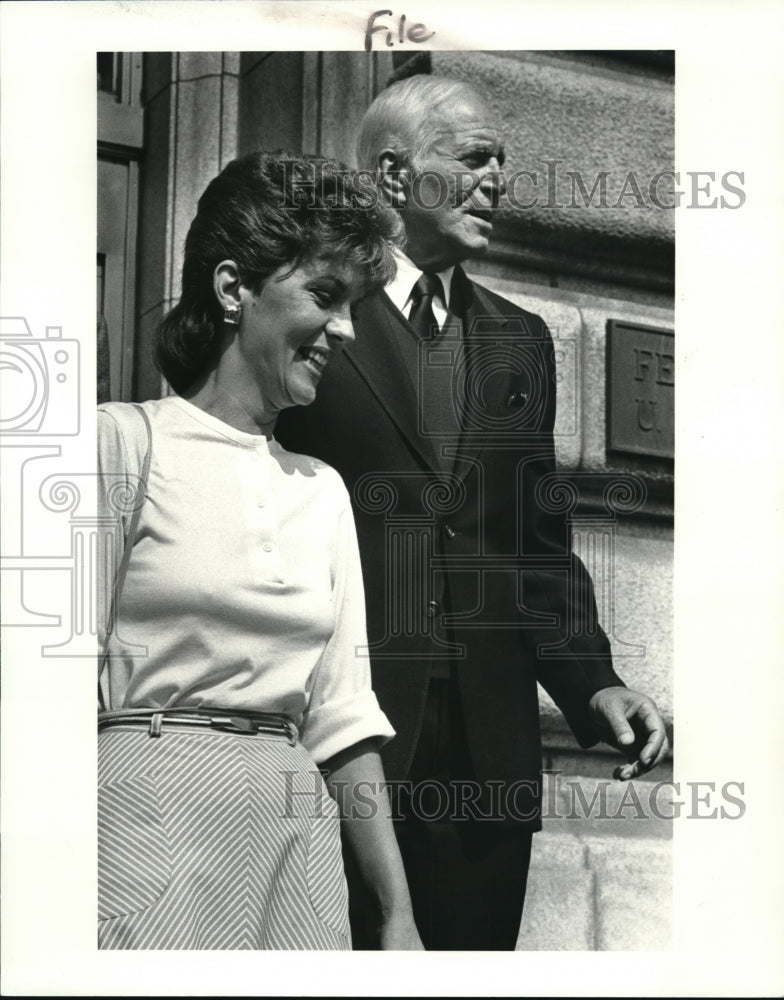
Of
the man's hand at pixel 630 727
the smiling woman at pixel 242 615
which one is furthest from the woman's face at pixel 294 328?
the man's hand at pixel 630 727

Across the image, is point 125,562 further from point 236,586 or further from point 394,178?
point 394,178

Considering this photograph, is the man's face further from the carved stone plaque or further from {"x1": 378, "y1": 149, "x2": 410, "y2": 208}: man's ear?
the carved stone plaque

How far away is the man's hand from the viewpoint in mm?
4496

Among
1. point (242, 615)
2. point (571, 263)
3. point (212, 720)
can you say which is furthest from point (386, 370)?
point (212, 720)

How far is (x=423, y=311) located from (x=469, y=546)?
22.5 inches

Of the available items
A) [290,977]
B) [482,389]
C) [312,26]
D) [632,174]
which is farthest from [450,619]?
[312,26]

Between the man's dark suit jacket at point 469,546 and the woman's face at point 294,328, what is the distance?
0.05 metres

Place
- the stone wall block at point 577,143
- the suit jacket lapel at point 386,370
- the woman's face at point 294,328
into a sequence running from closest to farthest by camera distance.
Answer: the woman's face at point 294,328 < the suit jacket lapel at point 386,370 < the stone wall block at point 577,143

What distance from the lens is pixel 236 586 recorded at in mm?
4219

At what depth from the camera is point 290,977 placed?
423 centimetres

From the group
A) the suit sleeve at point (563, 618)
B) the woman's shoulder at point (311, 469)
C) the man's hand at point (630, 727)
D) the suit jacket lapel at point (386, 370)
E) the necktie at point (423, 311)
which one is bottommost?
the man's hand at point (630, 727)

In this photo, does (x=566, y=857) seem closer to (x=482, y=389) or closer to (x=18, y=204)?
(x=482, y=389)

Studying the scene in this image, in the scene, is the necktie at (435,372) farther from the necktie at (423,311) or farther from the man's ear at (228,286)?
the man's ear at (228,286)

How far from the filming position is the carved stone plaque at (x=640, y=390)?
4617 mm
